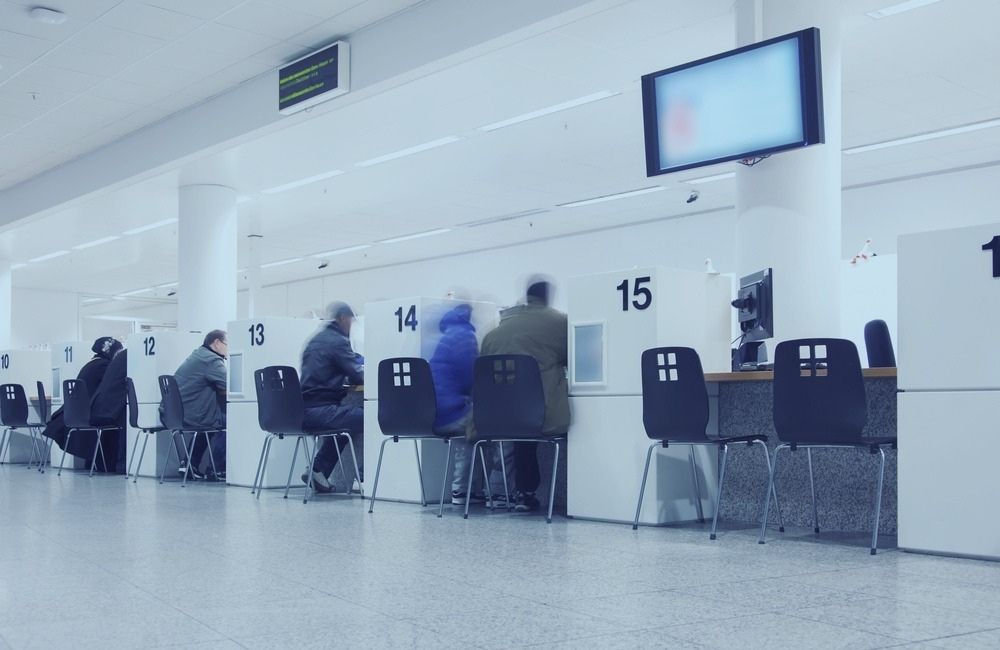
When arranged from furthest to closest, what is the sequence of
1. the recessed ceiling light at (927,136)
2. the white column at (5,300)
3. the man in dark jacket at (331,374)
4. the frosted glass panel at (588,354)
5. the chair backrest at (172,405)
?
the white column at (5,300) < the recessed ceiling light at (927,136) < the chair backrest at (172,405) < the man in dark jacket at (331,374) < the frosted glass panel at (588,354)

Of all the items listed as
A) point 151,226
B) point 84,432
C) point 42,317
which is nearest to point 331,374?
point 84,432

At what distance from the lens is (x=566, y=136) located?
8.59m

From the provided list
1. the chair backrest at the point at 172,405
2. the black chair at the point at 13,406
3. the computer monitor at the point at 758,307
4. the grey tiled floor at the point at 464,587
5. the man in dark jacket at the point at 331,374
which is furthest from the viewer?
the black chair at the point at 13,406

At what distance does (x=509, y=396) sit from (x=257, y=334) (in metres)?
2.78

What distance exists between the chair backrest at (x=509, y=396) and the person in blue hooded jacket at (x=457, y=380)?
0.41 m

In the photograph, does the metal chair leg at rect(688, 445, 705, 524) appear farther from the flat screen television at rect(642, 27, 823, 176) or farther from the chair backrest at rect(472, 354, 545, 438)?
the flat screen television at rect(642, 27, 823, 176)

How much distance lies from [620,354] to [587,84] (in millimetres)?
3022

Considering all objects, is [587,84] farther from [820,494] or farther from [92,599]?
[92,599]

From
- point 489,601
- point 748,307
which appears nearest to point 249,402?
point 748,307

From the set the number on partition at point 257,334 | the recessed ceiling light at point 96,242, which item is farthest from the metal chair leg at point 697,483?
the recessed ceiling light at point 96,242

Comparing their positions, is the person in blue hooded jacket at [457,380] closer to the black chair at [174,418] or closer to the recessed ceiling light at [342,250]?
the black chair at [174,418]

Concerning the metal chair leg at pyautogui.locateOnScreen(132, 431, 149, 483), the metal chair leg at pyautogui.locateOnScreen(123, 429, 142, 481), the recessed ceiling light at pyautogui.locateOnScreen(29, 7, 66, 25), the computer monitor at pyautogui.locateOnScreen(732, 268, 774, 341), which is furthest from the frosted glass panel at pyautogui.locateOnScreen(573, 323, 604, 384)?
the metal chair leg at pyautogui.locateOnScreen(123, 429, 142, 481)

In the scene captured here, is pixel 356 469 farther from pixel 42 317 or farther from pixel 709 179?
pixel 42 317

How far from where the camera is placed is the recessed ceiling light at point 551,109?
24.4 feet
